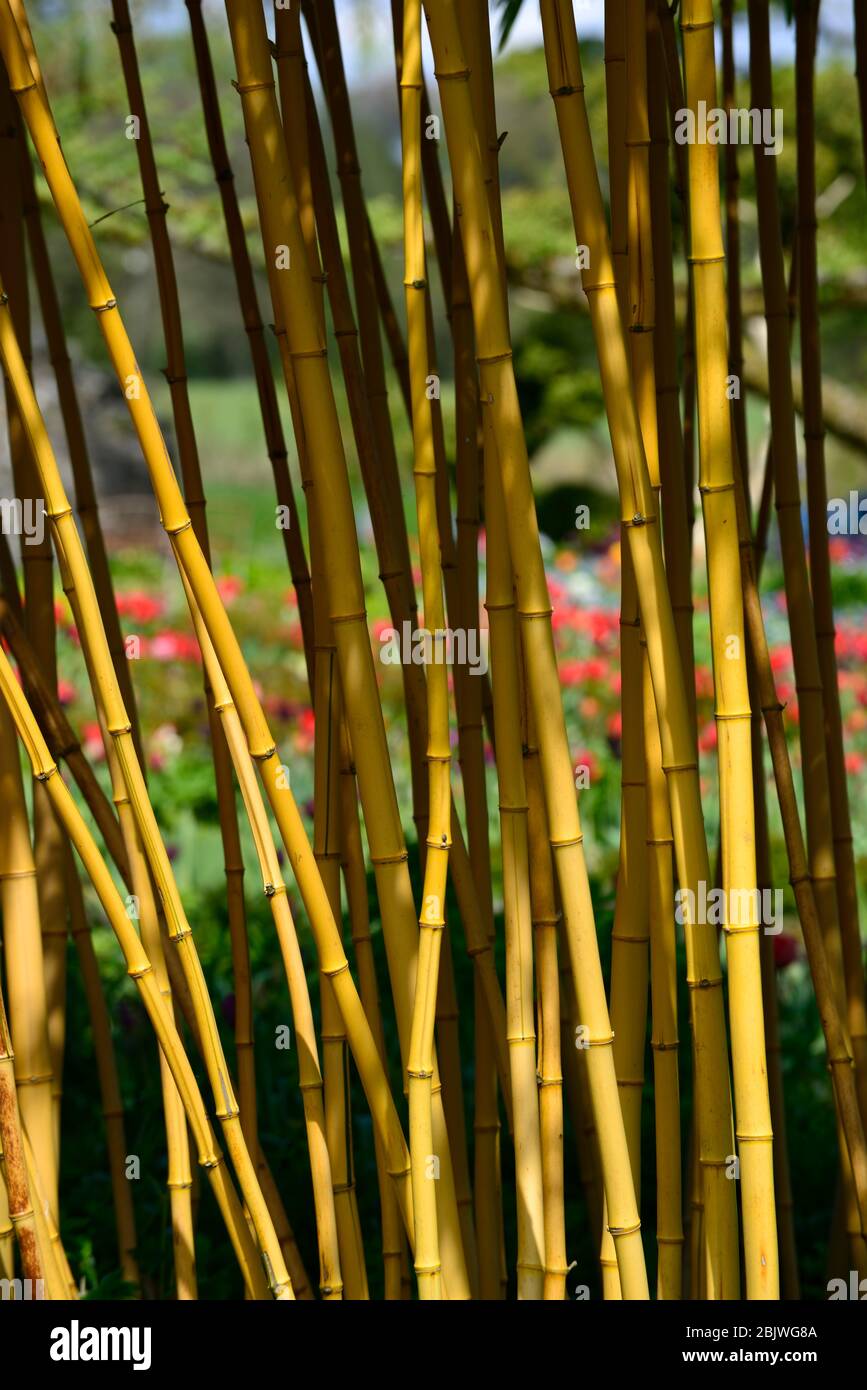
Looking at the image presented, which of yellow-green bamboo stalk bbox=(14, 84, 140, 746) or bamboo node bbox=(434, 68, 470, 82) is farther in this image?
yellow-green bamboo stalk bbox=(14, 84, 140, 746)

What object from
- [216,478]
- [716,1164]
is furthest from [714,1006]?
[216,478]

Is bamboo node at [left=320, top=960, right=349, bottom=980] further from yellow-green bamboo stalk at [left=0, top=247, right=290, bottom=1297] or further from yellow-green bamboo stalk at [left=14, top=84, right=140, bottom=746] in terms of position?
yellow-green bamboo stalk at [left=14, top=84, right=140, bottom=746]

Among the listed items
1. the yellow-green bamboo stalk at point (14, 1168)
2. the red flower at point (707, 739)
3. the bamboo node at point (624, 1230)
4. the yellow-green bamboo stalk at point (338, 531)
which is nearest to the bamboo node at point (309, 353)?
the yellow-green bamboo stalk at point (338, 531)

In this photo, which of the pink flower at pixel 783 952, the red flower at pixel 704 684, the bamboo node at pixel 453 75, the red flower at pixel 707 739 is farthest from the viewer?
the red flower at pixel 704 684

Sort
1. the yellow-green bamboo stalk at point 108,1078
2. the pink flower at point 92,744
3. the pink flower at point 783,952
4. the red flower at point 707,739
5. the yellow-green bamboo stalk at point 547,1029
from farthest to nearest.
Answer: the red flower at point 707,739
the pink flower at point 92,744
the pink flower at point 783,952
the yellow-green bamboo stalk at point 108,1078
the yellow-green bamboo stalk at point 547,1029

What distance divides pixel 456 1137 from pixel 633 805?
312 mm

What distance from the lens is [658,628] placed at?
0.61 metres

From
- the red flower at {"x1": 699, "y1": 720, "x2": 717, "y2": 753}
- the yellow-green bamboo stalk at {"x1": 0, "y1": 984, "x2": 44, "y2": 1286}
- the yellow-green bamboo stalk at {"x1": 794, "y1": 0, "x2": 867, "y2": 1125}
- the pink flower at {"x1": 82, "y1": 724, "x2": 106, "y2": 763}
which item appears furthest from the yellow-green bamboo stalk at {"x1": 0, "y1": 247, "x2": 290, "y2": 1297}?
the red flower at {"x1": 699, "y1": 720, "x2": 717, "y2": 753}

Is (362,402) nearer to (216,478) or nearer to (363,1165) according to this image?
(363,1165)

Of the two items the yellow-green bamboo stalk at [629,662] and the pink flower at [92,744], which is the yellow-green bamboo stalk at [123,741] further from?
the pink flower at [92,744]

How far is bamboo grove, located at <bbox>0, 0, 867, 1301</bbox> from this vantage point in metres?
0.61

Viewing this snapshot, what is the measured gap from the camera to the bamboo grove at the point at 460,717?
61 cm

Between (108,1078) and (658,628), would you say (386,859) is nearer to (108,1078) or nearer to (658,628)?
(658,628)

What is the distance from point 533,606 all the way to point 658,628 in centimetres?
6
